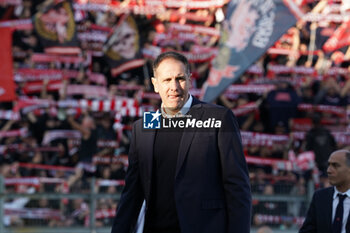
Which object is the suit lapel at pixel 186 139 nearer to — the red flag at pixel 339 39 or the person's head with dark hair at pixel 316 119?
the person's head with dark hair at pixel 316 119

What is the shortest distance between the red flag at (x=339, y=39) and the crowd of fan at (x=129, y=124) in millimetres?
177

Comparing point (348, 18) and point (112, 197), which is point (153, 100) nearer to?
point (112, 197)

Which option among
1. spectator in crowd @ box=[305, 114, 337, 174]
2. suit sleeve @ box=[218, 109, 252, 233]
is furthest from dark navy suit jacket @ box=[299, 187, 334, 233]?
spectator in crowd @ box=[305, 114, 337, 174]

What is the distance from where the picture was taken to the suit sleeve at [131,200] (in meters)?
4.24

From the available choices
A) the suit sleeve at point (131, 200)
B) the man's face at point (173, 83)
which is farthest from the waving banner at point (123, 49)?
the man's face at point (173, 83)

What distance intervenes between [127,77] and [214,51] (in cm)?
159

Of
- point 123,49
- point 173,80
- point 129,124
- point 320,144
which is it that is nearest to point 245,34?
point 320,144

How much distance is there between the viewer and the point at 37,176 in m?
10.9

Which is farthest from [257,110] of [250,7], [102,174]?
[102,174]

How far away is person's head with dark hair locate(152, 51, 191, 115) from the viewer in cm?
391

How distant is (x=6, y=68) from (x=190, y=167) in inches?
334

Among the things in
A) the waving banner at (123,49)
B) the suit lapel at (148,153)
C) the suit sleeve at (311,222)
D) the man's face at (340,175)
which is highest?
the waving banner at (123,49)

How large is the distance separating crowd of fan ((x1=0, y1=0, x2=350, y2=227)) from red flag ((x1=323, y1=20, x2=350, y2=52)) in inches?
7.0

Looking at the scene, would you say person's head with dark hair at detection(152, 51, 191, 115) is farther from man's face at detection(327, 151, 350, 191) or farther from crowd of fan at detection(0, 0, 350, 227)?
crowd of fan at detection(0, 0, 350, 227)
